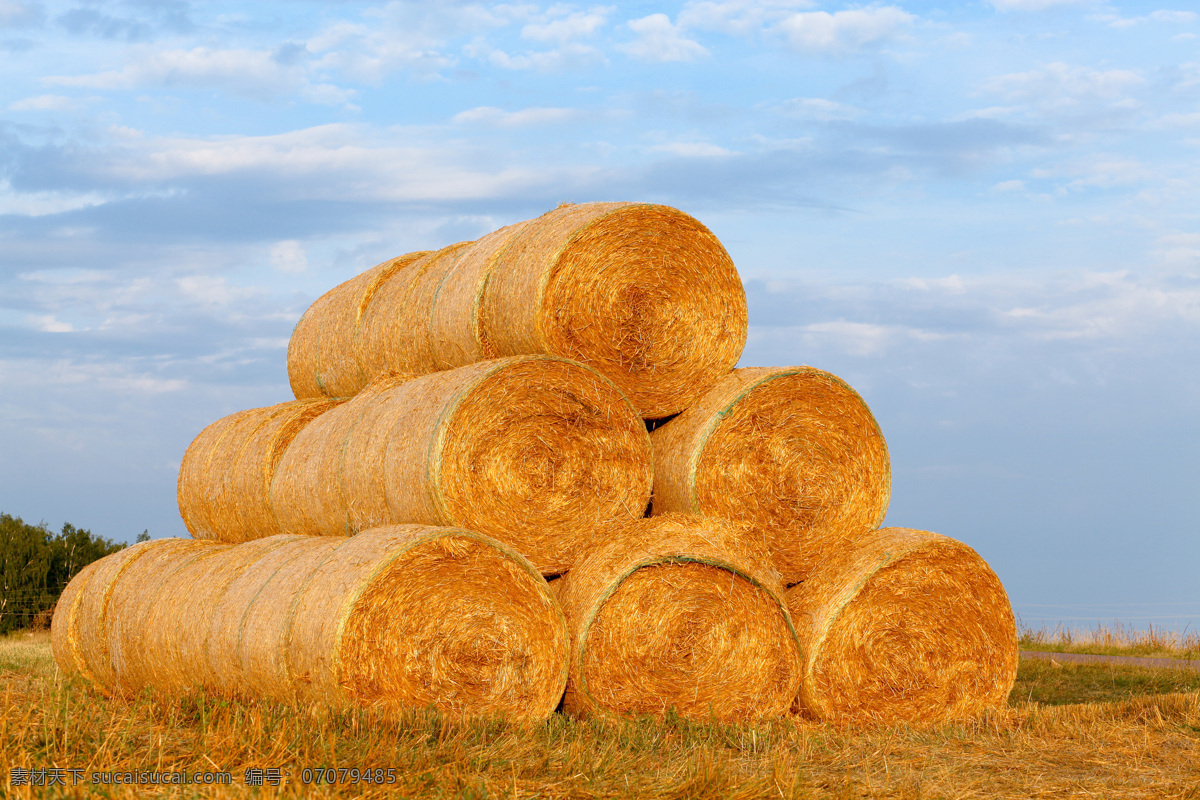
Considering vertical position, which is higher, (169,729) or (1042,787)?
(169,729)

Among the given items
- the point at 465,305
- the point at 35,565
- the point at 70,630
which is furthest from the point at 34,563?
the point at 465,305

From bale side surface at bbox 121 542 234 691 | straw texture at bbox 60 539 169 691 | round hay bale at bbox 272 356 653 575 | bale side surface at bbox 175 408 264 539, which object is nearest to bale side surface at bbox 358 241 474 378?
round hay bale at bbox 272 356 653 575

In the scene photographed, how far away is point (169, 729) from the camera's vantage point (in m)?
5.67

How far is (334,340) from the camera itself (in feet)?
34.3

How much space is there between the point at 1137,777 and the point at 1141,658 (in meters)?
8.79

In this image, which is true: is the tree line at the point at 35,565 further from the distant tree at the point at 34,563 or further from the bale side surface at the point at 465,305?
the bale side surface at the point at 465,305

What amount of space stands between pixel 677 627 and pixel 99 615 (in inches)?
214

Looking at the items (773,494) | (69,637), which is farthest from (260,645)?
(69,637)

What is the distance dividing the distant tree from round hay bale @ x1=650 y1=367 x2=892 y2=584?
13604 mm

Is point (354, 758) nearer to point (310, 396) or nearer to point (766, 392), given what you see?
point (766, 392)

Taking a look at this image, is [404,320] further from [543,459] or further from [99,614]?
[99,614]

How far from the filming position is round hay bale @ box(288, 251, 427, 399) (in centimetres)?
1021

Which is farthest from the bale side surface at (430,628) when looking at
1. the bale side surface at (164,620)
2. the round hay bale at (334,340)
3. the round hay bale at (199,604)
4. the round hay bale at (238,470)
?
the round hay bale at (334,340)

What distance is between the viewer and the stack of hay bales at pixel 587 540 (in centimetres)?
656
